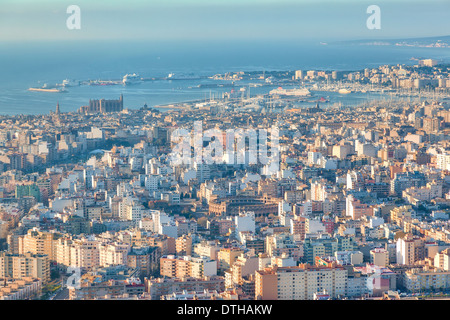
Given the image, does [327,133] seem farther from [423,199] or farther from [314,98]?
[314,98]
